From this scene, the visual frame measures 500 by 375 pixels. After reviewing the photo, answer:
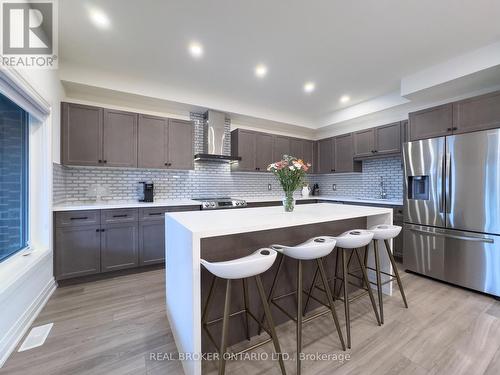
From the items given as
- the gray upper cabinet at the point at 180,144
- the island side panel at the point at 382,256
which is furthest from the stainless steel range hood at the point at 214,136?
the island side panel at the point at 382,256

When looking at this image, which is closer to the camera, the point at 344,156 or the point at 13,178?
the point at 13,178

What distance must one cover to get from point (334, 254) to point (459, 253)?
1673mm

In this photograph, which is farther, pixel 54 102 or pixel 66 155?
pixel 66 155

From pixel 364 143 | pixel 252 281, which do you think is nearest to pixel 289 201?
pixel 252 281

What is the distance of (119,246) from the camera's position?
3035 millimetres

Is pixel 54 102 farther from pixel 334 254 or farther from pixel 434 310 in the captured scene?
pixel 434 310

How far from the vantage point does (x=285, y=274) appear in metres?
2.03

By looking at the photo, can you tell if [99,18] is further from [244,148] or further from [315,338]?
[315,338]

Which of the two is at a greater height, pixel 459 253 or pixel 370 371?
pixel 459 253

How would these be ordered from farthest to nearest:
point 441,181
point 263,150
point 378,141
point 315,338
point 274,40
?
point 263,150, point 378,141, point 441,181, point 274,40, point 315,338

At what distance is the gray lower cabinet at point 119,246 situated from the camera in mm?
2949

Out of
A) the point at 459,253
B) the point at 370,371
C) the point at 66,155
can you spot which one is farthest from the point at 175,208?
the point at 459,253

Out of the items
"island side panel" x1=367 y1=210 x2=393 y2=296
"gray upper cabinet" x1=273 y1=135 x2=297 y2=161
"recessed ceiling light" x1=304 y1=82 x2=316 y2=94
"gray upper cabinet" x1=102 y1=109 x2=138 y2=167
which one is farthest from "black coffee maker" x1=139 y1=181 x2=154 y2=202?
"island side panel" x1=367 y1=210 x2=393 y2=296

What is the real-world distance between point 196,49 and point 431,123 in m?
3.22
